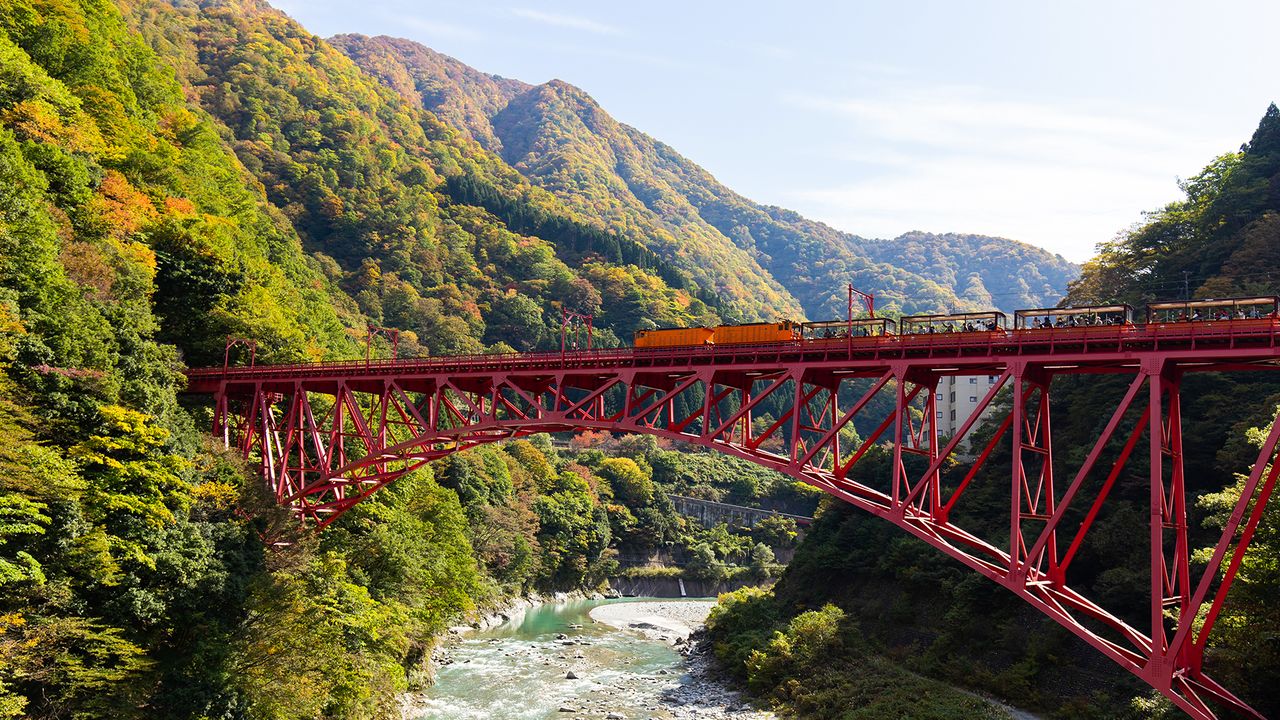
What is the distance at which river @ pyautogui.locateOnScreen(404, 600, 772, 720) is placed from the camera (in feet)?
112

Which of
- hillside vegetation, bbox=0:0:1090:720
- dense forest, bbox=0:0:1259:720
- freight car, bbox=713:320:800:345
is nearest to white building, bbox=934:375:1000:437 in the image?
dense forest, bbox=0:0:1259:720

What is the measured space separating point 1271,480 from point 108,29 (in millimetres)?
61204

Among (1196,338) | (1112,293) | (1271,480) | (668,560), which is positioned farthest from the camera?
(668,560)

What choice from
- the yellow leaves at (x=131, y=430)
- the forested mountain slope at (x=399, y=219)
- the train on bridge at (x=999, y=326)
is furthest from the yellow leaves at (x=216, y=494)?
the forested mountain slope at (x=399, y=219)

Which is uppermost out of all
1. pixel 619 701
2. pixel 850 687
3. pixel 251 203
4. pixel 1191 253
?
pixel 251 203

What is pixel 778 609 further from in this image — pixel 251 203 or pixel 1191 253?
pixel 251 203

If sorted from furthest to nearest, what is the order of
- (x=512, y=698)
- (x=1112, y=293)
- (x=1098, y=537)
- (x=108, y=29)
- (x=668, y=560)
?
(x=668, y=560) < (x=108, y=29) < (x=1112, y=293) < (x=512, y=698) < (x=1098, y=537)

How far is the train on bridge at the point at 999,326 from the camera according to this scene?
63.0ft

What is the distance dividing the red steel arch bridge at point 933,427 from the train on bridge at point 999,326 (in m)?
0.11

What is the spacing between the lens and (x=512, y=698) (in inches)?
1417

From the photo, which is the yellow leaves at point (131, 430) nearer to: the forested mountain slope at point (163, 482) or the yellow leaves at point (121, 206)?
the forested mountain slope at point (163, 482)

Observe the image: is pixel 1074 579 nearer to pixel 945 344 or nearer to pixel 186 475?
pixel 945 344

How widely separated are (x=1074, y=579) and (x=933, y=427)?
14700 mm

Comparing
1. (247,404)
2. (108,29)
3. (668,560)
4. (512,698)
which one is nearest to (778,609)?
(512,698)
